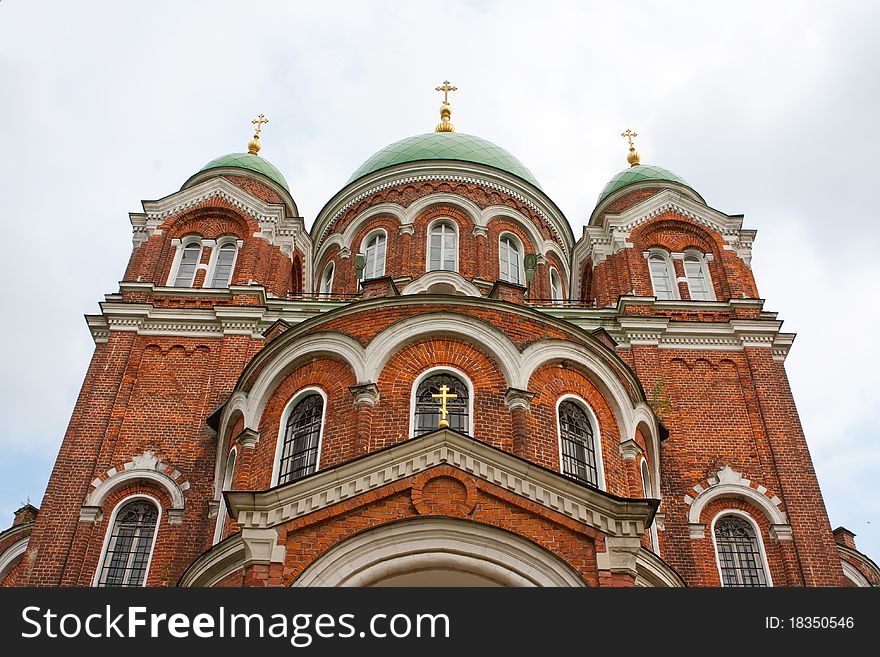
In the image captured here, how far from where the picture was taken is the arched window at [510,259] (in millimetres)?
27703

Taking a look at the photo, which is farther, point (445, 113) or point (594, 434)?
point (445, 113)

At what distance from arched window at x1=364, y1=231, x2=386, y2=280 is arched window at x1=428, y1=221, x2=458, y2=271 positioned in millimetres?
1420

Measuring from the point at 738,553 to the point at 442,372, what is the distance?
7.29 meters

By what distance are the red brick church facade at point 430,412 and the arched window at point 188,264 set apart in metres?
0.07

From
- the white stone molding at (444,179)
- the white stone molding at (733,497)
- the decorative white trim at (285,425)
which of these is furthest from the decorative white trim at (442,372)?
the white stone molding at (444,179)

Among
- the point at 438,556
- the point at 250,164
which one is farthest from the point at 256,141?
the point at 438,556

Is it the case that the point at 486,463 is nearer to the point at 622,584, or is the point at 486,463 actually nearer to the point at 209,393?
the point at 622,584

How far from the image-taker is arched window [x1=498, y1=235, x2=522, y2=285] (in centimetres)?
2770

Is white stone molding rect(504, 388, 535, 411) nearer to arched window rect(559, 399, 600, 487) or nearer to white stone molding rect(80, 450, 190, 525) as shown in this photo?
arched window rect(559, 399, 600, 487)

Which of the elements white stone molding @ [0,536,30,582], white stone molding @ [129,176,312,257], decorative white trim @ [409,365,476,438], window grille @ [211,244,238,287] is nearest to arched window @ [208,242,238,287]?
window grille @ [211,244,238,287]

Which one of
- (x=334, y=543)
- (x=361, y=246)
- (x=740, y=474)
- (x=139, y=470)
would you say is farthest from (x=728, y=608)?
(x=361, y=246)

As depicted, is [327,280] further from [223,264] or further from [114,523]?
[114,523]

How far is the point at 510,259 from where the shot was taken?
28250mm

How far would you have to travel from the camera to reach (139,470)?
1997 centimetres
